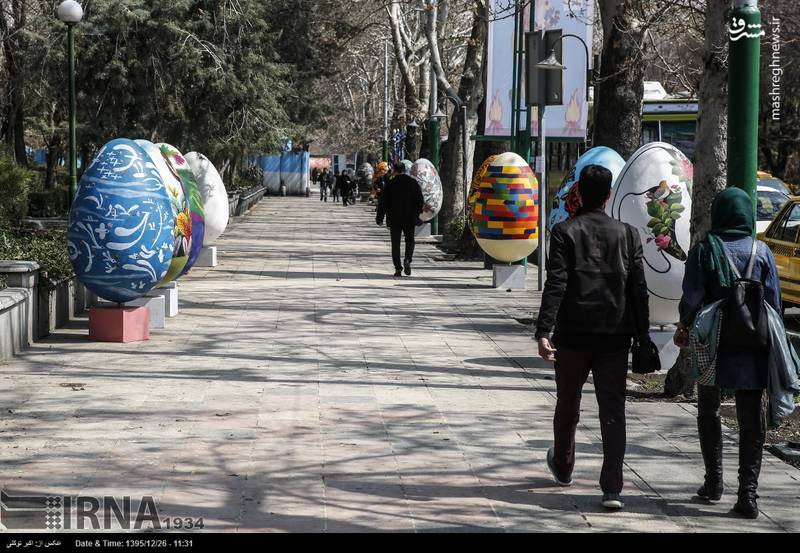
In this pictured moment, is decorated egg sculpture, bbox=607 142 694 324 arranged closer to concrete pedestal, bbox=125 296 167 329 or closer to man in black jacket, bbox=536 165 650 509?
man in black jacket, bbox=536 165 650 509

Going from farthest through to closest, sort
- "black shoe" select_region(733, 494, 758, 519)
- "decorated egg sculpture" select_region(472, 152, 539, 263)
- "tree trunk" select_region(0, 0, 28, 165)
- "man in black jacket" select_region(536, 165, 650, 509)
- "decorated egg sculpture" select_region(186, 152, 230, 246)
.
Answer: "tree trunk" select_region(0, 0, 28, 165)
"decorated egg sculpture" select_region(186, 152, 230, 246)
"decorated egg sculpture" select_region(472, 152, 539, 263)
"man in black jacket" select_region(536, 165, 650, 509)
"black shoe" select_region(733, 494, 758, 519)

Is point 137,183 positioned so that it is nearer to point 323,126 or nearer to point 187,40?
point 187,40

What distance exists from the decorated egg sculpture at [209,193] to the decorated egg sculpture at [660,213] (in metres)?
11.5

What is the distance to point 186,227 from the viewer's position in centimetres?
1425

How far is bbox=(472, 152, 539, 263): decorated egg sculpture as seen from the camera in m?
18.9

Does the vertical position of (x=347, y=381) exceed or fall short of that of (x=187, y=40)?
it falls short

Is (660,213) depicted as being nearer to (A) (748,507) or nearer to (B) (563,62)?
(A) (748,507)

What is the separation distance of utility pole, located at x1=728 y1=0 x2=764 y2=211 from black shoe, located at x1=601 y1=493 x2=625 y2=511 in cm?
316

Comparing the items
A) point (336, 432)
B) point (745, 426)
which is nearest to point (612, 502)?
point (745, 426)

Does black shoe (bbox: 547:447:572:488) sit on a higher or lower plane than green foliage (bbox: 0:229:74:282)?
lower

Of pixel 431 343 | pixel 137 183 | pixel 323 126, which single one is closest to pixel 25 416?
pixel 137 183

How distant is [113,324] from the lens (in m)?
12.7

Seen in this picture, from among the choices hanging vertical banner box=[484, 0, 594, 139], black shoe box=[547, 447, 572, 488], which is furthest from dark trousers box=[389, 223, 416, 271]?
black shoe box=[547, 447, 572, 488]

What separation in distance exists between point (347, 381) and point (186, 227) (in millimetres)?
4327
